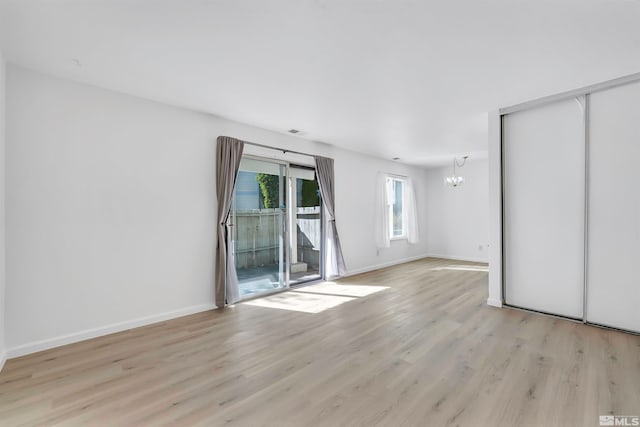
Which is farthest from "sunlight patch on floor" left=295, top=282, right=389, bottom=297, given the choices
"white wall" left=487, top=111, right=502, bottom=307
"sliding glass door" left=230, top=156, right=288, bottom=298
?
"white wall" left=487, top=111, right=502, bottom=307

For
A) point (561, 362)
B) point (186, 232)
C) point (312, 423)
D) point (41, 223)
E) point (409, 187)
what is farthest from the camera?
point (409, 187)

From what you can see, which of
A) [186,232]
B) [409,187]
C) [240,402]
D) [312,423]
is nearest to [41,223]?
[186,232]

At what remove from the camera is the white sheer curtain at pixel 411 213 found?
7.91m

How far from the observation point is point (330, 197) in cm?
573

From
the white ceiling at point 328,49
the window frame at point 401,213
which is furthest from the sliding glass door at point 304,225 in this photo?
the window frame at point 401,213

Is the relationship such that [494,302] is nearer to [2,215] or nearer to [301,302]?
[301,302]

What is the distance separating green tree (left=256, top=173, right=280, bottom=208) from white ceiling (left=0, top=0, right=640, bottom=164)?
1285 millimetres

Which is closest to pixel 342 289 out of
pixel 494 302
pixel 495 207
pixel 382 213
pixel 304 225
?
pixel 304 225

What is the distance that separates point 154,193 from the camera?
3.53 m

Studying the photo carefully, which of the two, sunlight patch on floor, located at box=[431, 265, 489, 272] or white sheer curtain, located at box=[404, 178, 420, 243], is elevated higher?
white sheer curtain, located at box=[404, 178, 420, 243]

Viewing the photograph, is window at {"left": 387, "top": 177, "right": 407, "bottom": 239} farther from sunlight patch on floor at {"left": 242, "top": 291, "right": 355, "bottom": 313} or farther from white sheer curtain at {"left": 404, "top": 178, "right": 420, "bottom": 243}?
sunlight patch on floor at {"left": 242, "top": 291, "right": 355, "bottom": 313}

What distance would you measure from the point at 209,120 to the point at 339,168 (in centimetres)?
275

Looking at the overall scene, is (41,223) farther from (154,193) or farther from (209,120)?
(209,120)

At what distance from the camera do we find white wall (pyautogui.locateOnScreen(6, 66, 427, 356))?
2744mm
